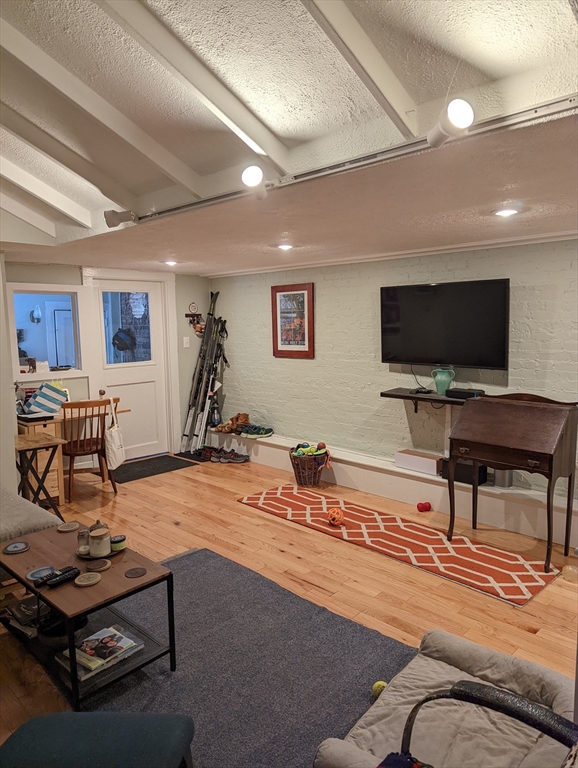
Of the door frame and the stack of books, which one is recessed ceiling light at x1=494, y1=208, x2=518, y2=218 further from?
the door frame

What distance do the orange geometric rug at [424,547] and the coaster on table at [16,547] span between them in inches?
79.5

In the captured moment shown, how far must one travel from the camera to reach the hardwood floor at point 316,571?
7.90 ft

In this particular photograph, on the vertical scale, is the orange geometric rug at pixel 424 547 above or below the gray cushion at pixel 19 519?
below

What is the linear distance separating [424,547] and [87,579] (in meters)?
2.23

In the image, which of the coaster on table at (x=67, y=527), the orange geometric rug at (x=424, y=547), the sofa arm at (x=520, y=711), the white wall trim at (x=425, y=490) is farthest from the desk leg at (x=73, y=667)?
the white wall trim at (x=425, y=490)

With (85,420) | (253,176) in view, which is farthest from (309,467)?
(253,176)

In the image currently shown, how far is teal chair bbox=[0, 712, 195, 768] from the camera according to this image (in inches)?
52.3

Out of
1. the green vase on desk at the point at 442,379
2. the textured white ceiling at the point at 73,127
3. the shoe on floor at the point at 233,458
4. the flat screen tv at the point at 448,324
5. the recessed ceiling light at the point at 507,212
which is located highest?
the textured white ceiling at the point at 73,127

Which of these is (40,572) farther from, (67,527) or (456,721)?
(456,721)

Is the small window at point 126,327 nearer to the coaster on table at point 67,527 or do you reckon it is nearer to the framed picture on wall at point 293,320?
the framed picture on wall at point 293,320

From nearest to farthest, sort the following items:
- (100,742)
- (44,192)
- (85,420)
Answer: (100,742), (44,192), (85,420)

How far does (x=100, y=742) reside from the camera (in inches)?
54.2

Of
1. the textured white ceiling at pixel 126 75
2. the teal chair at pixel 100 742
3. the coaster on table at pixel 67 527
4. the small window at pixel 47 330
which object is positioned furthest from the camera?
the small window at pixel 47 330

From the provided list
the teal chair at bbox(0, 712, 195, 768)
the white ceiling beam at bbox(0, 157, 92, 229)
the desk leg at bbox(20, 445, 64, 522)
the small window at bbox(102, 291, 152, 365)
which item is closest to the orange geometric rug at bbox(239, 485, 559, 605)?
the desk leg at bbox(20, 445, 64, 522)
